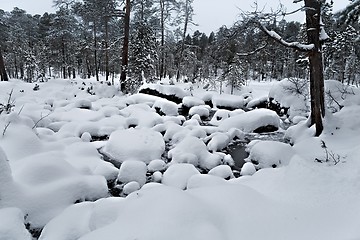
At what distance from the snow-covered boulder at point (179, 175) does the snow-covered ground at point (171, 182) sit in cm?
2

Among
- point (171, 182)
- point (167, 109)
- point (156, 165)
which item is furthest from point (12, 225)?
point (167, 109)

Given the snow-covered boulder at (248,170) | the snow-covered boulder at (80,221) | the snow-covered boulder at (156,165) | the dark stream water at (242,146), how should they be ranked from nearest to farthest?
the snow-covered boulder at (80,221), the snow-covered boulder at (248,170), the snow-covered boulder at (156,165), the dark stream water at (242,146)

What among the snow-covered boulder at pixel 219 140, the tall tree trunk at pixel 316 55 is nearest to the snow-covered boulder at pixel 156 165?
the snow-covered boulder at pixel 219 140

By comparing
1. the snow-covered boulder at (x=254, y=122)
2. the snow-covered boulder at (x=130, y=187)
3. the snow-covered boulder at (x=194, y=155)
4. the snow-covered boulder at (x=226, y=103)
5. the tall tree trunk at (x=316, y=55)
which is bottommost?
the snow-covered boulder at (x=130, y=187)

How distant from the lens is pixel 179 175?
5484mm

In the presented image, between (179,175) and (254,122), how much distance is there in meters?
5.01

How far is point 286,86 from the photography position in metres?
12.2

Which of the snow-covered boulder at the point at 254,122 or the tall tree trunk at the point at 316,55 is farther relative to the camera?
the snow-covered boulder at the point at 254,122

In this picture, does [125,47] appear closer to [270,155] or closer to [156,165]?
[156,165]

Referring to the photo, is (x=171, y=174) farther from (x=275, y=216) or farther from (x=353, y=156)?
(x=353, y=156)

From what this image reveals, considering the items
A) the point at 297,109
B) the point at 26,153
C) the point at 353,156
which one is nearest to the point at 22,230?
the point at 26,153

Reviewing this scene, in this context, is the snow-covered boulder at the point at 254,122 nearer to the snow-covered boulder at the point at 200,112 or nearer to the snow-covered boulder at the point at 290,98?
the snow-covered boulder at the point at 200,112

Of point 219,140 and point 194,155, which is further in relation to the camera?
point 219,140

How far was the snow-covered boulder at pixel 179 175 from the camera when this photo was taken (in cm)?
530
